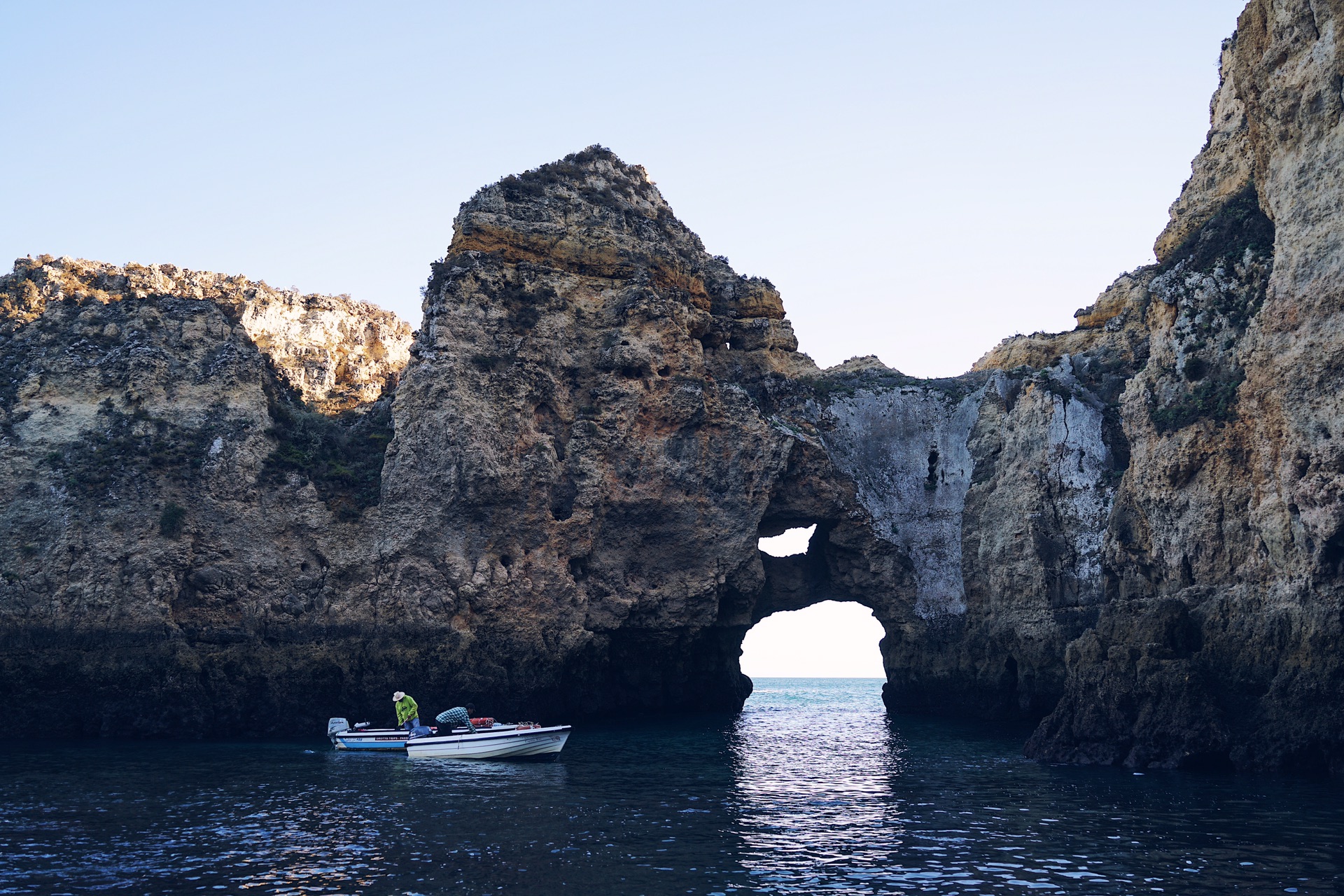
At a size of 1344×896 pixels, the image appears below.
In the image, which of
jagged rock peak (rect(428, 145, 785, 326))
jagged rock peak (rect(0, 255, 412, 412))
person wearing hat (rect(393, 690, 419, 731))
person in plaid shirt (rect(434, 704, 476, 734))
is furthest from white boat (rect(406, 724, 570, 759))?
jagged rock peak (rect(0, 255, 412, 412))

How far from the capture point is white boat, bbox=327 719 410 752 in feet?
103

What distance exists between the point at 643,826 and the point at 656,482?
24.0 m

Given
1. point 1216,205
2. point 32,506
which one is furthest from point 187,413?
point 1216,205

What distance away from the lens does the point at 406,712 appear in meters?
31.8

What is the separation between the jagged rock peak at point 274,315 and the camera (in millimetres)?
42500

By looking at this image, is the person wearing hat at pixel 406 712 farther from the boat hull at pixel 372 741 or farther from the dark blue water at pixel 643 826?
the dark blue water at pixel 643 826

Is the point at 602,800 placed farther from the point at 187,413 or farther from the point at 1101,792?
the point at 187,413

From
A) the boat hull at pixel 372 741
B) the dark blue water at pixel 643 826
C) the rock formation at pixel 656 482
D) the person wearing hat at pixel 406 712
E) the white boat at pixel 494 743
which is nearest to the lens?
the dark blue water at pixel 643 826

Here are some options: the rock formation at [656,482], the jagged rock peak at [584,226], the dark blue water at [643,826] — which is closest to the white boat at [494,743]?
the dark blue water at [643,826]

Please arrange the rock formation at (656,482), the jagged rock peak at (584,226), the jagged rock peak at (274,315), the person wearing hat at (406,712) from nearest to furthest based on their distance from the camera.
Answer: the rock formation at (656,482) → the person wearing hat at (406,712) → the jagged rock peak at (274,315) → the jagged rock peak at (584,226)

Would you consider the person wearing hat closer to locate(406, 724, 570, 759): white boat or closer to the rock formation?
locate(406, 724, 570, 759): white boat

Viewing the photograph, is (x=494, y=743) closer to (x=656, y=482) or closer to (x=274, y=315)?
(x=656, y=482)

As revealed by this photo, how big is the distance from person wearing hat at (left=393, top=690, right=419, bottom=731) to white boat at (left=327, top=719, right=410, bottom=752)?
7.9 inches

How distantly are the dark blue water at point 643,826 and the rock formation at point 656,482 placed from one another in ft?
17.5
